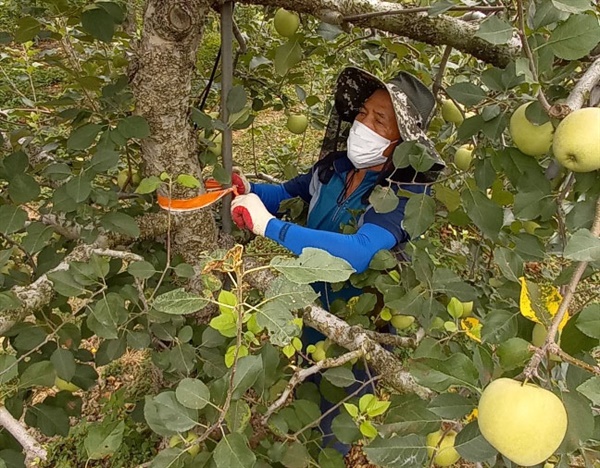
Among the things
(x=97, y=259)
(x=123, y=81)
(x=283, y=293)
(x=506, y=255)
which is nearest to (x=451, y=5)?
(x=506, y=255)

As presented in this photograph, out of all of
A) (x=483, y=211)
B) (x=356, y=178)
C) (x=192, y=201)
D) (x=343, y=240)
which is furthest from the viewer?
(x=356, y=178)

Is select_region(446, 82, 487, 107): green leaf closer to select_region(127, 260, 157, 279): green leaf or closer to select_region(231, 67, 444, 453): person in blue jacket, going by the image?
select_region(231, 67, 444, 453): person in blue jacket

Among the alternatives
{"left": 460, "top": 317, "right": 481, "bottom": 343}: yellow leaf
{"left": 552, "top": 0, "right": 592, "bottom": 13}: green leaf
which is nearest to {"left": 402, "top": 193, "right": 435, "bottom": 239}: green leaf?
{"left": 460, "top": 317, "right": 481, "bottom": 343}: yellow leaf

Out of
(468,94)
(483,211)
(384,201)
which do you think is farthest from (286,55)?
(483,211)

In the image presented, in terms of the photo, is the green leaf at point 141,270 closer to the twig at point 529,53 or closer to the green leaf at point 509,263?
the green leaf at point 509,263

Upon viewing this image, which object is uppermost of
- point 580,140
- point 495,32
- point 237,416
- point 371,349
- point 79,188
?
point 495,32

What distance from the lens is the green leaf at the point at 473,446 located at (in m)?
0.75

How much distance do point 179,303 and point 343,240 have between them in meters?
0.84

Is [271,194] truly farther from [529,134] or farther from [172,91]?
[529,134]

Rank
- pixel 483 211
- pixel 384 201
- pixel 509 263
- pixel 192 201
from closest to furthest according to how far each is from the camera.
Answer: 1. pixel 509 263
2. pixel 483 211
3. pixel 384 201
4. pixel 192 201

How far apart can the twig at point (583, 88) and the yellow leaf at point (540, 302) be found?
0.28 metres

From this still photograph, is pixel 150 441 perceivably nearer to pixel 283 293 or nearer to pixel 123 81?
pixel 123 81

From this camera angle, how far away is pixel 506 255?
918 millimetres

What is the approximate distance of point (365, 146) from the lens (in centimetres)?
165
